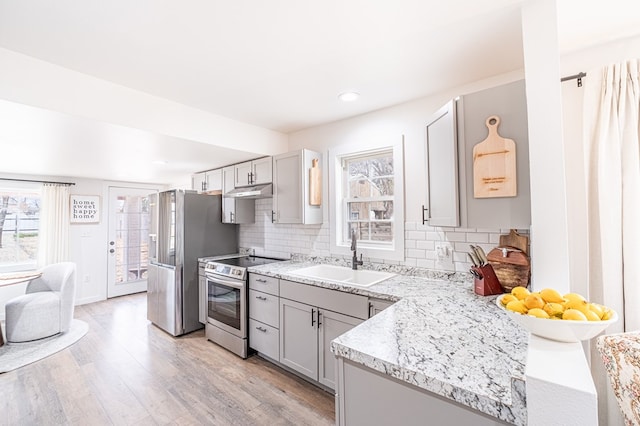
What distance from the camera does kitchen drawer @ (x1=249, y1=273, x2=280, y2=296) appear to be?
2.61 m

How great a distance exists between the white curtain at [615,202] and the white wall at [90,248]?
6.64 meters

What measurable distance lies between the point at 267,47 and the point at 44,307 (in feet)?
13.7

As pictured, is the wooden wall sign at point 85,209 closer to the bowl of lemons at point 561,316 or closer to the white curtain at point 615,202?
the bowl of lemons at point 561,316

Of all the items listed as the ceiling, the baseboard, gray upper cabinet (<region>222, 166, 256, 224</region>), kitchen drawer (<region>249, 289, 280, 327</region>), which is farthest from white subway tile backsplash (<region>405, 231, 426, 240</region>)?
the baseboard

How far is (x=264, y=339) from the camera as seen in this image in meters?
2.73

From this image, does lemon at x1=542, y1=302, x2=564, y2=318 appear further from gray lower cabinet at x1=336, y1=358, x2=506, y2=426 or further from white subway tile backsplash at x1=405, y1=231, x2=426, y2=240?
white subway tile backsplash at x1=405, y1=231, x2=426, y2=240

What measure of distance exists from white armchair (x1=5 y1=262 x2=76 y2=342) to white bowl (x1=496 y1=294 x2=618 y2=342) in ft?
16.0

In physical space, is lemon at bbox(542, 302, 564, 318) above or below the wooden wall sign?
below

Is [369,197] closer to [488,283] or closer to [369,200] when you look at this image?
[369,200]

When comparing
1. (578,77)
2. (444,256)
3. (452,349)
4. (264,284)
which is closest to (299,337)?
(264,284)

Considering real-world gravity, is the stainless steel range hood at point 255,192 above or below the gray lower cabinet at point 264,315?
above

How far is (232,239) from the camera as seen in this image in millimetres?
4094

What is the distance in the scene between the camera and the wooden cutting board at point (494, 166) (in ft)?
4.87

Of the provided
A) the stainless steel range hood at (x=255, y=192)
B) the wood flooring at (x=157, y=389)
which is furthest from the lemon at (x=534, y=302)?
the stainless steel range hood at (x=255, y=192)
